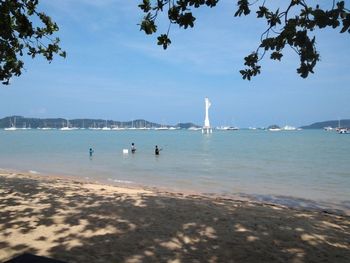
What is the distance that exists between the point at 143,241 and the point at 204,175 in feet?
67.7

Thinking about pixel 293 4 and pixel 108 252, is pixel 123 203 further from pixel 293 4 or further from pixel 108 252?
pixel 293 4

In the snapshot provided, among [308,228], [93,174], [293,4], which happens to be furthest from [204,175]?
[293,4]

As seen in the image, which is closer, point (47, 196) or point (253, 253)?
point (253, 253)

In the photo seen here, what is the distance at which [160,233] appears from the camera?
8.66 metres

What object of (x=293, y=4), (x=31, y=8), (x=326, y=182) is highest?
(x=31, y=8)

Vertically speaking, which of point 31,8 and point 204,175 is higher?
point 31,8

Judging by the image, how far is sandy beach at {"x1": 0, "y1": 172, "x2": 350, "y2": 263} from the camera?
23.8 feet

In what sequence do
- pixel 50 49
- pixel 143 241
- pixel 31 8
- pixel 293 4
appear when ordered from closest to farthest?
pixel 293 4 → pixel 143 241 → pixel 31 8 → pixel 50 49

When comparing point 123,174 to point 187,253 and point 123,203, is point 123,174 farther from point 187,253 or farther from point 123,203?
point 187,253

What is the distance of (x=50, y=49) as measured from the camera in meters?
12.1

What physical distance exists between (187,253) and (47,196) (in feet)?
23.9

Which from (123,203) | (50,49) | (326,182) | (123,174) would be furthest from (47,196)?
(326,182)

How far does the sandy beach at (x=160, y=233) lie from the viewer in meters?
7.26

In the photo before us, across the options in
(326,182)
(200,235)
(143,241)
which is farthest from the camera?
(326,182)
